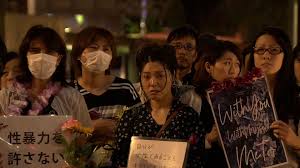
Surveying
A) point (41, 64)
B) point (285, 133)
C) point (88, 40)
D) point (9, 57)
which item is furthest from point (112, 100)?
point (9, 57)

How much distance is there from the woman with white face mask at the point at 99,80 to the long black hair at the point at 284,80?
1.11 meters

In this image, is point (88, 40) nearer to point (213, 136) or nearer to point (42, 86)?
point (42, 86)

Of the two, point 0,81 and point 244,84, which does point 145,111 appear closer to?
point 244,84

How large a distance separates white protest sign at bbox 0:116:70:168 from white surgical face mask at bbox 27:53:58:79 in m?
0.34

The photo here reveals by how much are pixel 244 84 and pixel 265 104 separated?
18 centimetres

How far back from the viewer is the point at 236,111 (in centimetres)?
341

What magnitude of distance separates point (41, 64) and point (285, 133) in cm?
170

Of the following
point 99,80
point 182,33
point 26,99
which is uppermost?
point 182,33

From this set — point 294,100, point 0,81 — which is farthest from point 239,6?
point 294,100

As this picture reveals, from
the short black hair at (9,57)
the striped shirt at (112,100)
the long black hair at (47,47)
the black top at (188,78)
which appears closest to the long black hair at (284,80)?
the black top at (188,78)

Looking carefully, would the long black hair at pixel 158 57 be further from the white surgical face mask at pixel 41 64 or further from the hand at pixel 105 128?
the white surgical face mask at pixel 41 64

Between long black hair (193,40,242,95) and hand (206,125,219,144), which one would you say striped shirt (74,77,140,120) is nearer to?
long black hair (193,40,242,95)

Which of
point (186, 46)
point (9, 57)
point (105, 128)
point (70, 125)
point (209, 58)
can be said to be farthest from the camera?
point (9, 57)

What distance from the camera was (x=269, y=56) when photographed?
3629 millimetres
